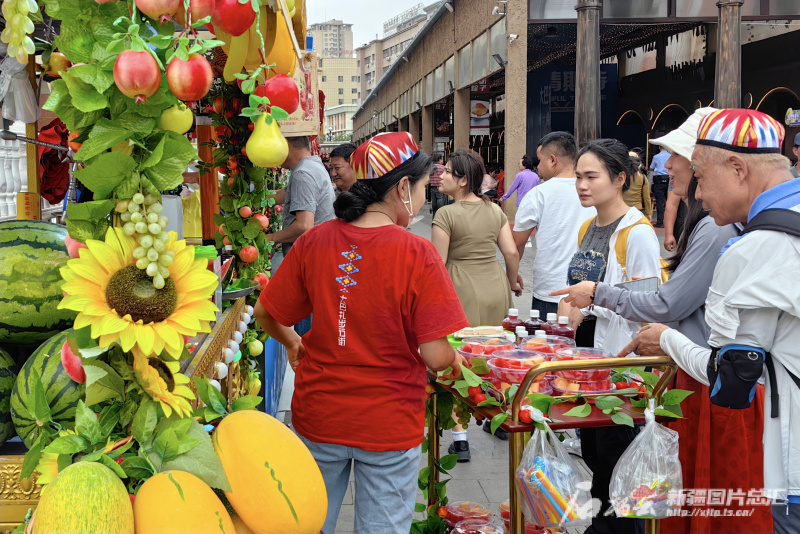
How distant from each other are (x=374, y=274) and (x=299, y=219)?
312 centimetres

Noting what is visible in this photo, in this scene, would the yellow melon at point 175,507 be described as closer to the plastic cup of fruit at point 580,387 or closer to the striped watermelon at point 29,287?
the striped watermelon at point 29,287

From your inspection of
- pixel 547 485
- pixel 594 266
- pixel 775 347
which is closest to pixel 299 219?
pixel 594 266

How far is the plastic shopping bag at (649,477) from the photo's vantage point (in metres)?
2.47

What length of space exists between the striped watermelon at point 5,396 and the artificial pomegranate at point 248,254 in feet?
6.90

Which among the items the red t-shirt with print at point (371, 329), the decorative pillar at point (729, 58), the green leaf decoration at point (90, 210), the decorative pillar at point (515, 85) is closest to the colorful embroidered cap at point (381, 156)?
the red t-shirt with print at point (371, 329)

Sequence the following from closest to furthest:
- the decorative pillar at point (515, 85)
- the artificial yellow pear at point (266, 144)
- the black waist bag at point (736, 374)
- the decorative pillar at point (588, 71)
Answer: the artificial yellow pear at point (266, 144), the black waist bag at point (736, 374), the decorative pillar at point (588, 71), the decorative pillar at point (515, 85)

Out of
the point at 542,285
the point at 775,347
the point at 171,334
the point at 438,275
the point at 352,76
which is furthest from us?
the point at 352,76

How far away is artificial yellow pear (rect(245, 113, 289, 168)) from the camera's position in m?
1.70

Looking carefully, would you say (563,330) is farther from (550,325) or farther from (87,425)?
(87,425)

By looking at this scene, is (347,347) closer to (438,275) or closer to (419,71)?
(438,275)

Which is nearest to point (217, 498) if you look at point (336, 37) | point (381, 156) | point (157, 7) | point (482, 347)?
point (157, 7)

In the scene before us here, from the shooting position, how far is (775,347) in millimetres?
2102

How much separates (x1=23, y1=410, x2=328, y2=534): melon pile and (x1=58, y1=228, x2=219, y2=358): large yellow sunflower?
0.93 ft

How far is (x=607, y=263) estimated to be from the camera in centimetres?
361
